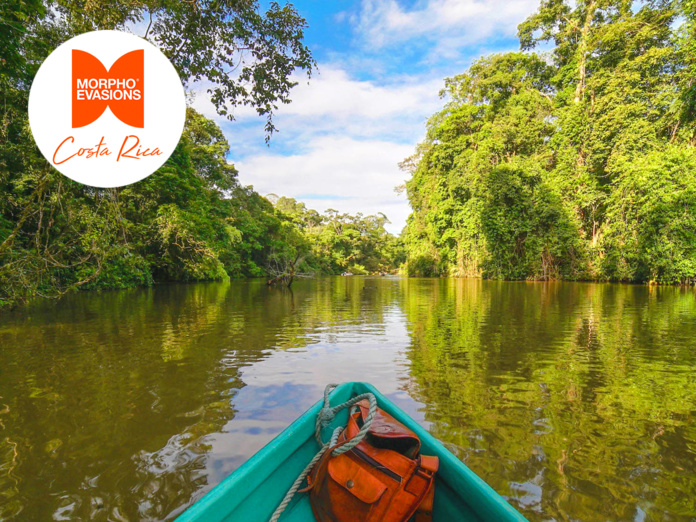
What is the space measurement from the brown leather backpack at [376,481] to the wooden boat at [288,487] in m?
0.07

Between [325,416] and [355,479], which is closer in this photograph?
[355,479]

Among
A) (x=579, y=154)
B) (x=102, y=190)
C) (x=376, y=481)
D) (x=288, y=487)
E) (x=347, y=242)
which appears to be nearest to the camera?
(x=376, y=481)

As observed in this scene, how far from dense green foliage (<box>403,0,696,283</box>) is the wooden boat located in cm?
2036

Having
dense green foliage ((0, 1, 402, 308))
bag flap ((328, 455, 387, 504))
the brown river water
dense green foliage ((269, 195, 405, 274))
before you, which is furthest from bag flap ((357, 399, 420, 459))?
dense green foliage ((269, 195, 405, 274))

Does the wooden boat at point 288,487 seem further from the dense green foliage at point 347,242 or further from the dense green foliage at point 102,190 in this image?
the dense green foliage at point 347,242

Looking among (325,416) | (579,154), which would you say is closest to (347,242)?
(579,154)

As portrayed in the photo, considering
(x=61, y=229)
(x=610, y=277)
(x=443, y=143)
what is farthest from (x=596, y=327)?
(x=443, y=143)

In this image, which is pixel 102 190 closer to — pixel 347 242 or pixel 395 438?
pixel 395 438

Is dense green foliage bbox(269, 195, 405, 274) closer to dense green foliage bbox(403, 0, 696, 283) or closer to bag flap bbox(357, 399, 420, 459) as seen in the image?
dense green foliage bbox(403, 0, 696, 283)

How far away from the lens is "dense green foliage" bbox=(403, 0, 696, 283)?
16.3 metres

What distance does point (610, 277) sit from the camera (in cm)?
1919

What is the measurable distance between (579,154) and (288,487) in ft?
84.0

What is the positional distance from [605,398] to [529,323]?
13.4 ft

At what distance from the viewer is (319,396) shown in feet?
11.4
